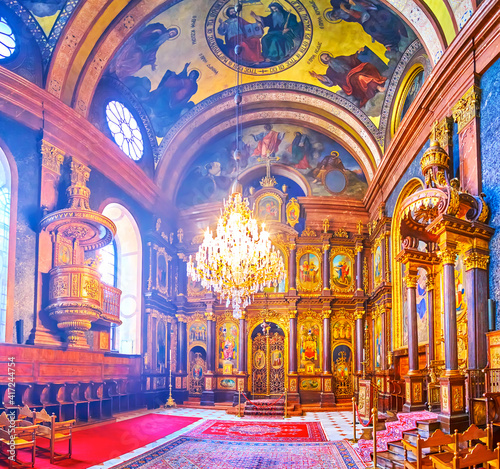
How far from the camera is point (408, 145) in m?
13.5

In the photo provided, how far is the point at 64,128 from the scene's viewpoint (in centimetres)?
1265

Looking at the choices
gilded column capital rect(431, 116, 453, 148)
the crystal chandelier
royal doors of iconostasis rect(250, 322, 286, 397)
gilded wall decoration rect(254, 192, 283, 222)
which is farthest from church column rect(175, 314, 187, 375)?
gilded column capital rect(431, 116, 453, 148)

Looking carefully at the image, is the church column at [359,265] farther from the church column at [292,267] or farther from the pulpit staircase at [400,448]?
the pulpit staircase at [400,448]

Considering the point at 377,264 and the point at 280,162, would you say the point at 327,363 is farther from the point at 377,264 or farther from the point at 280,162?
the point at 280,162

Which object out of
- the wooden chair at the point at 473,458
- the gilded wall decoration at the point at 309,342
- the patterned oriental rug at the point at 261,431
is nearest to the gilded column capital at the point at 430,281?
the patterned oriental rug at the point at 261,431

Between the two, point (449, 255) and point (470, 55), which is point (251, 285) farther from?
point (470, 55)

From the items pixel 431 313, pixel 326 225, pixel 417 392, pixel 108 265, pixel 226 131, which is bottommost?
pixel 417 392

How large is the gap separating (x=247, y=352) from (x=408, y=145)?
9.46 metres

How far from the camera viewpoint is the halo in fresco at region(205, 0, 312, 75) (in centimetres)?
1548

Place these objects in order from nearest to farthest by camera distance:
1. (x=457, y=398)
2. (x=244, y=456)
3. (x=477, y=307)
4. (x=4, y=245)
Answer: (x=457, y=398), (x=477, y=307), (x=244, y=456), (x=4, y=245)

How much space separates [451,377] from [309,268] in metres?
11.4

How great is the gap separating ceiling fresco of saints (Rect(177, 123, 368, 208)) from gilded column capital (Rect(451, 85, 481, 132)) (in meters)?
9.71

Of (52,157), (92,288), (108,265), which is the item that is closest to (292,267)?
(108,265)

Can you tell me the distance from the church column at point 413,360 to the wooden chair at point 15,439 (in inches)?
263
